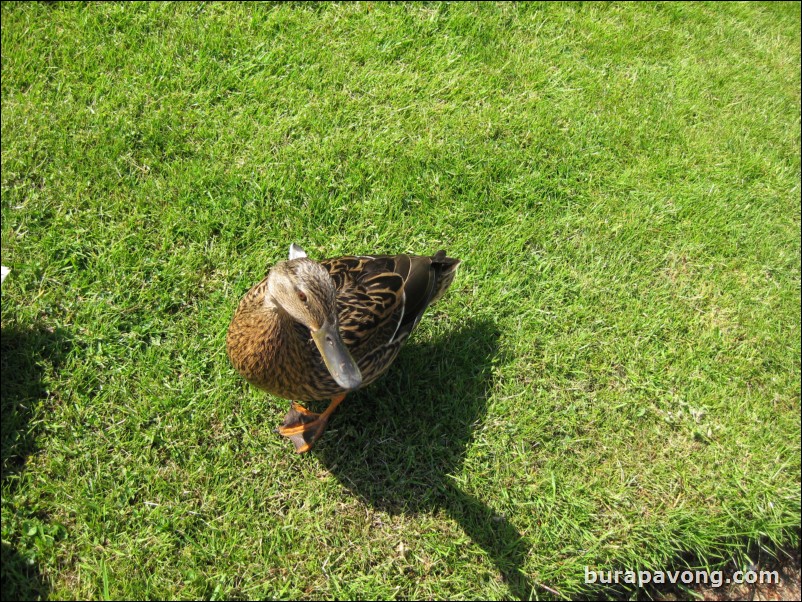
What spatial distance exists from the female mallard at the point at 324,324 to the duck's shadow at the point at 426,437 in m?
0.22

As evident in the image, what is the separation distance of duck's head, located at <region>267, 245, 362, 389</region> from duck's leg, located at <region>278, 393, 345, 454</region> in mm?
691

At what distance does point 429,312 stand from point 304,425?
1.10m

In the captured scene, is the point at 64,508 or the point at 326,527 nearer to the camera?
the point at 64,508

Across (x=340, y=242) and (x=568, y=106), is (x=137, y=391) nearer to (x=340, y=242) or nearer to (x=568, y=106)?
(x=340, y=242)

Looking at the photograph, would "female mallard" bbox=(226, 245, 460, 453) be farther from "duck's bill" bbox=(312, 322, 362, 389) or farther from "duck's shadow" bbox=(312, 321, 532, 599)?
"duck's shadow" bbox=(312, 321, 532, 599)

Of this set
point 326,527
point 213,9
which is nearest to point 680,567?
point 326,527

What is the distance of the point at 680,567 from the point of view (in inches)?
127

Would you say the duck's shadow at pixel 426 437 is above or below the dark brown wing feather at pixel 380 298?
below

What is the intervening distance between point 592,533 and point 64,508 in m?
2.83

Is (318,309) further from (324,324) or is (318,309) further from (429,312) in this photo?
(429,312)

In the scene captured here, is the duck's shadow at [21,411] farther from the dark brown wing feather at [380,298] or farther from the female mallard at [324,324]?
the dark brown wing feather at [380,298]

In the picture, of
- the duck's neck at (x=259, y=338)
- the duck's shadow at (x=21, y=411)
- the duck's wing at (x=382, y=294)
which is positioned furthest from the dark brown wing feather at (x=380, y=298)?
the duck's shadow at (x=21, y=411)

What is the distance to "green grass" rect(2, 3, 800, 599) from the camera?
117 inches

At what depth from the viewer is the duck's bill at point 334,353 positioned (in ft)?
7.96
